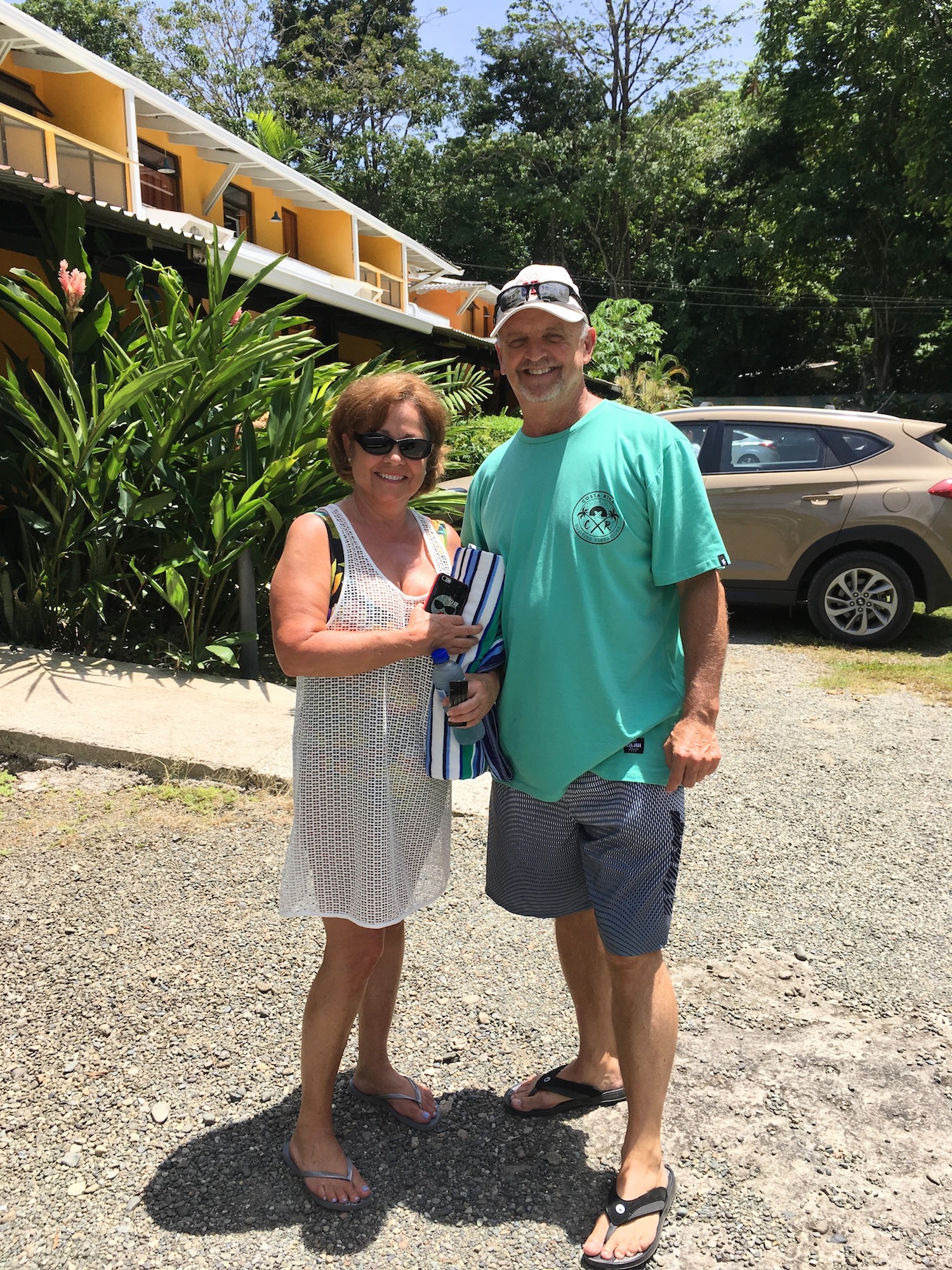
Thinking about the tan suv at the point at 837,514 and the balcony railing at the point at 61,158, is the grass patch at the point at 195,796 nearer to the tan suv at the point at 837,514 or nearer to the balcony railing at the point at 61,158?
the tan suv at the point at 837,514

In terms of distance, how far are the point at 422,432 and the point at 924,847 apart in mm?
3066

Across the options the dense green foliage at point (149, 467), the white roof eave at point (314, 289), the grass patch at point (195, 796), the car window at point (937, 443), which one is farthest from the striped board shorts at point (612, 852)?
the car window at point (937, 443)

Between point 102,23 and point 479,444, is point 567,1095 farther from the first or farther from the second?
point 102,23

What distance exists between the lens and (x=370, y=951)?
225 centimetres

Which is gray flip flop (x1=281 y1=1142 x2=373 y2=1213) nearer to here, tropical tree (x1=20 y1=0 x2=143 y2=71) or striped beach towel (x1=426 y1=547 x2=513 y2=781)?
striped beach towel (x1=426 y1=547 x2=513 y2=781)

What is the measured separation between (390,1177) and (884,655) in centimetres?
618

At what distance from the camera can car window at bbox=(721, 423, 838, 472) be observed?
25.7 ft

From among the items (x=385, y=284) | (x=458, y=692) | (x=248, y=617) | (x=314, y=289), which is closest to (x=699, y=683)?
(x=458, y=692)

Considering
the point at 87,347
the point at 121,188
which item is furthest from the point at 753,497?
the point at 121,188

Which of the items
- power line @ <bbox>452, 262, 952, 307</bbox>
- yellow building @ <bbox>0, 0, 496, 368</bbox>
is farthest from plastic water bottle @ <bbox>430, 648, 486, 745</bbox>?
power line @ <bbox>452, 262, 952, 307</bbox>

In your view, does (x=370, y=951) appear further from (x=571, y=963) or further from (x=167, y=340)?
(x=167, y=340)

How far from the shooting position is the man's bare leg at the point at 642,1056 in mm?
2178

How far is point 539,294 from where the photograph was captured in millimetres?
2238

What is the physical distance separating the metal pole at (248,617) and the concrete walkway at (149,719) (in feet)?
0.47
